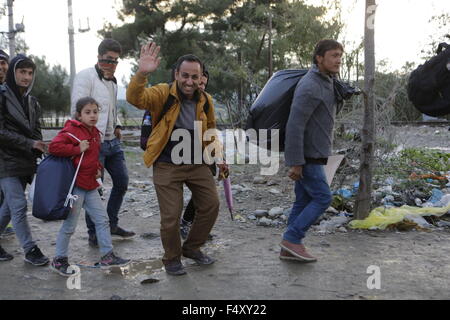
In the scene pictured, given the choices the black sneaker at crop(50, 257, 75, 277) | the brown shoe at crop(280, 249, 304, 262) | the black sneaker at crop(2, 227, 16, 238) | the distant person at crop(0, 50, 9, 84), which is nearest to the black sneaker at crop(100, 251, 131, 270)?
the black sneaker at crop(50, 257, 75, 277)

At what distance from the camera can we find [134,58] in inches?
1000

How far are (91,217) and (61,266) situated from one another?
0.42 m

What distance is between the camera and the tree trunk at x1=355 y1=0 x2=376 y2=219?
4586 millimetres

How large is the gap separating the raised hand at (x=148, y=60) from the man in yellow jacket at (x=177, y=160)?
0.69 feet

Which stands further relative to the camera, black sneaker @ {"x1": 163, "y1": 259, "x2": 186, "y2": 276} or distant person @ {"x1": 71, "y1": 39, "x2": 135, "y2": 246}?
distant person @ {"x1": 71, "y1": 39, "x2": 135, "y2": 246}

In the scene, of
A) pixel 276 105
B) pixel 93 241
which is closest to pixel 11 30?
pixel 93 241

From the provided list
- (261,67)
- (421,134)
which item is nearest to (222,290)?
(421,134)

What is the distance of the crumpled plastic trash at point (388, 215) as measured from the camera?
181 inches

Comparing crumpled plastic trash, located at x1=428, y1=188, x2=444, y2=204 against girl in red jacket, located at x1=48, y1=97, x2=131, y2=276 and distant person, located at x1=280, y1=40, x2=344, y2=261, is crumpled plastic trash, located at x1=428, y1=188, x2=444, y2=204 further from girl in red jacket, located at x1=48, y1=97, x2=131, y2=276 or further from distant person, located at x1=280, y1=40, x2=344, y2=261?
girl in red jacket, located at x1=48, y1=97, x2=131, y2=276

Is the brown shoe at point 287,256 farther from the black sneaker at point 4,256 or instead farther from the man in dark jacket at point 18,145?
the black sneaker at point 4,256

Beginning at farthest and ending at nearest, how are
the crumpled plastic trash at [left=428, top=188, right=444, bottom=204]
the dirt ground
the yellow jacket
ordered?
the crumpled plastic trash at [left=428, top=188, right=444, bottom=204] → the yellow jacket → the dirt ground

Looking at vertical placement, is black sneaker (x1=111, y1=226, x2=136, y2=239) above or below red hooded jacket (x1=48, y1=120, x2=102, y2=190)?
below

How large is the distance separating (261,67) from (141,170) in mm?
13451

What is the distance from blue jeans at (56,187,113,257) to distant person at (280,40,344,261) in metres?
1.43
